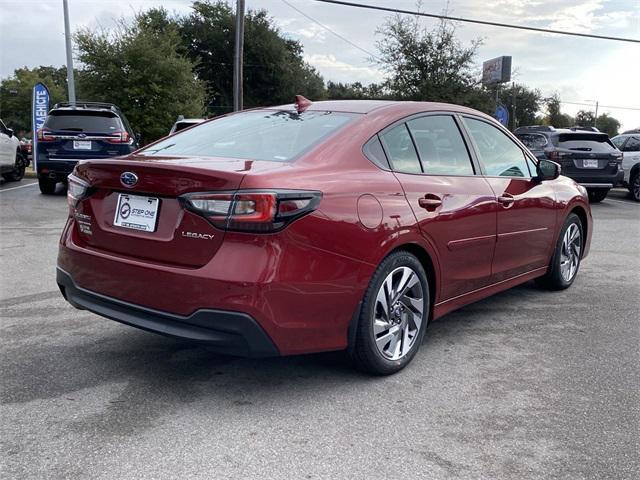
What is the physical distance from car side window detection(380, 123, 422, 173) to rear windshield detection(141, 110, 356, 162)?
0.26 metres

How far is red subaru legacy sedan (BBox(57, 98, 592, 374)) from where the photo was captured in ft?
9.54

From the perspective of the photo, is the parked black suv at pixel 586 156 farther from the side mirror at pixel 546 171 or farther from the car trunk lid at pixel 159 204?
the car trunk lid at pixel 159 204

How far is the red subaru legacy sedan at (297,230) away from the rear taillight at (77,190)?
0.04 ft

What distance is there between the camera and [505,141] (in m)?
4.89

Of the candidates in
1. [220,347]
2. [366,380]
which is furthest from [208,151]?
[366,380]

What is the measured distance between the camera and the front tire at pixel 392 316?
3.35m

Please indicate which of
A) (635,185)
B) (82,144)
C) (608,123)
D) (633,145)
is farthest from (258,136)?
→ (608,123)

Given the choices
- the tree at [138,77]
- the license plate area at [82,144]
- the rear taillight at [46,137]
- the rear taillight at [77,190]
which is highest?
the tree at [138,77]

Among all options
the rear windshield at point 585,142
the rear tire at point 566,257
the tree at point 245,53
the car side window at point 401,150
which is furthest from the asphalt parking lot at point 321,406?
the tree at point 245,53

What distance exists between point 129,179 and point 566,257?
13.4 ft

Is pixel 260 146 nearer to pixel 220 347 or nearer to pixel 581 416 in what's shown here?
pixel 220 347

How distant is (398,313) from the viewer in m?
3.64

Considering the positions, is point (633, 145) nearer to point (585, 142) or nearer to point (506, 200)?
point (585, 142)

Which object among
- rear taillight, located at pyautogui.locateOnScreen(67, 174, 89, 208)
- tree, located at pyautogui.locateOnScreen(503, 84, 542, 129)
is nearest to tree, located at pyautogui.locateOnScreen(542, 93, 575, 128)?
tree, located at pyautogui.locateOnScreen(503, 84, 542, 129)
